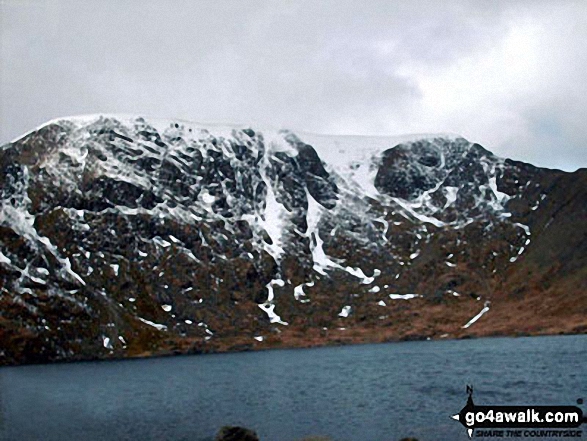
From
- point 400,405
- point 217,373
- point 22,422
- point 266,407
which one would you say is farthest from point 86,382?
point 400,405

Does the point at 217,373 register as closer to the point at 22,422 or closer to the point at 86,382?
→ the point at 86,382

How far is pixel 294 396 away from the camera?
381 feet

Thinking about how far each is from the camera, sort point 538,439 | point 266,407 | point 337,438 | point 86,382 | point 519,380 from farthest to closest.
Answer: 1. point 86,382
2. point 519,380
3. point 266,407
4. point 337,438
5. point 538,439

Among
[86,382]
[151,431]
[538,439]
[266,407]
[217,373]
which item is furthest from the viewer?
[217,373]

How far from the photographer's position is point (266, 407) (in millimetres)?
104500

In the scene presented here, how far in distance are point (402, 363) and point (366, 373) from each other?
22945mm

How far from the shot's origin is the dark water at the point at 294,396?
8494 centimetres

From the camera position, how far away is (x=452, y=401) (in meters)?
97.2

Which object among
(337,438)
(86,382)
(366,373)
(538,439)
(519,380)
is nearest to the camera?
(538,439)

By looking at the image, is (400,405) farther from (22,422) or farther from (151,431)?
(22,422)

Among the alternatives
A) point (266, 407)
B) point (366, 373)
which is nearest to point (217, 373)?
point (366, 373)

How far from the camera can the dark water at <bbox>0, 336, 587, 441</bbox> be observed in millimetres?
84938

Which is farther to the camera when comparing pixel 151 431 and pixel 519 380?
pixel 519 380

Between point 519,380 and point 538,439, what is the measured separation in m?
A: 53.2
